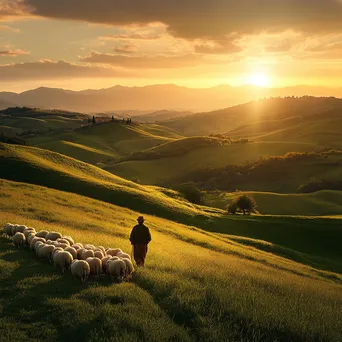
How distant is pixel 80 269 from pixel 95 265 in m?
0.82

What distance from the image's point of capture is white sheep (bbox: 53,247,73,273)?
741 inches

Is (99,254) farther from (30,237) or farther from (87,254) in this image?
(30,237)

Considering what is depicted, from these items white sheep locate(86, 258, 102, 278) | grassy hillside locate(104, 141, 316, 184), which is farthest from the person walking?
grassy hillside locate(104, 141, 316, 184)

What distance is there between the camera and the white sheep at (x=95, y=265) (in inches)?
715

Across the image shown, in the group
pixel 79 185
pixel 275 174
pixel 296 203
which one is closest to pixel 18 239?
pixel 79 185

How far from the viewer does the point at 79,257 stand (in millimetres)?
20281

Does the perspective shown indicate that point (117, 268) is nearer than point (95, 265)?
Yes

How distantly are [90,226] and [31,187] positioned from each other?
73.5 ft

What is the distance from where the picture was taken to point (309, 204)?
10038 centimetres

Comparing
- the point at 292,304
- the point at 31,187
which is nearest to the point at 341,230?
the point at 31,187

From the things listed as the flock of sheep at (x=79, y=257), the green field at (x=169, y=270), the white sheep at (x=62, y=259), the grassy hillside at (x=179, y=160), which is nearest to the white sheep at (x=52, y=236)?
the flock of sheep at (x=79, y=257)

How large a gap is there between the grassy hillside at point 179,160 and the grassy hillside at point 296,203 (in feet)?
171

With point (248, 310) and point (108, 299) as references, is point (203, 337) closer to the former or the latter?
point (248, 310)

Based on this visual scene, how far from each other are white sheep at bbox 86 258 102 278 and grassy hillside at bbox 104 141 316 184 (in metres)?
130
